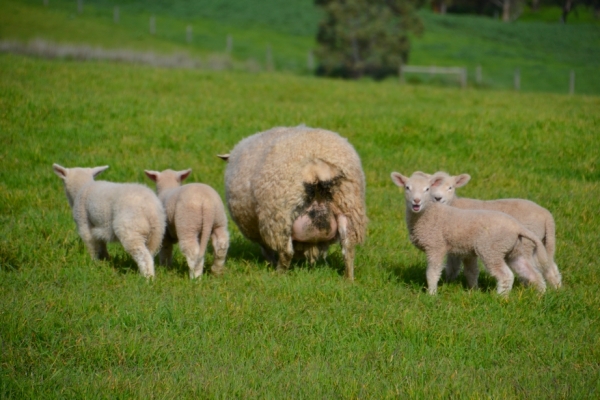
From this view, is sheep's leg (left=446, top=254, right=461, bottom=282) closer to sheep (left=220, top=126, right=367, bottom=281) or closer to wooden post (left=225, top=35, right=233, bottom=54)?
sheep (left=220, top=126, right=367, bottom=281)

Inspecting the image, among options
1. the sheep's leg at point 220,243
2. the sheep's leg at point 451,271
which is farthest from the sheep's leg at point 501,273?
the sheep's leg at point 220,243

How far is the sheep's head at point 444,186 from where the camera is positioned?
316 inches

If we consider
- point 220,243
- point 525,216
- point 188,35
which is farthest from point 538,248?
point 188,35

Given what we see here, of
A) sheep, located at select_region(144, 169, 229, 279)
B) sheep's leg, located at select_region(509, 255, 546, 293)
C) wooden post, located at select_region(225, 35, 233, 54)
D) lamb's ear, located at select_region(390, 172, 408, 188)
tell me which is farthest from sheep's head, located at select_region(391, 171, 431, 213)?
wooden post, located at select_region(225, 35, 233, 54)

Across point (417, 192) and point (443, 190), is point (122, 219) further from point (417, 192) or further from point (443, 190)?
point (443, 190)

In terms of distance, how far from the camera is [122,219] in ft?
25.0

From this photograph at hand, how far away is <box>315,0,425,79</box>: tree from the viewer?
41594 millimetres

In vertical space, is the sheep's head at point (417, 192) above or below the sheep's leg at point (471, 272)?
above

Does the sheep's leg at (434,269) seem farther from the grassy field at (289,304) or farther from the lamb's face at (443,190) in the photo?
the lamb's face at (443,190)

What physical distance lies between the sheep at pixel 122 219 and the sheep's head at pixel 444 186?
2985mm

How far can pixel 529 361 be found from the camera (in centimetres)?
570

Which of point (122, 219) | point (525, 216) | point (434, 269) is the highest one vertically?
point (525, 216)

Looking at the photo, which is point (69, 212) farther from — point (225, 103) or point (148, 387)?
point (225, 103)

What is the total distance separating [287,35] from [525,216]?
47364 millimetres
